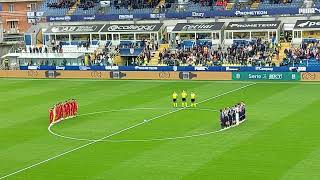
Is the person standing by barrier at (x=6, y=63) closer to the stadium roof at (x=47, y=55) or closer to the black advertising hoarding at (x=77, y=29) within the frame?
the stadium roof at (x=47, y=55)

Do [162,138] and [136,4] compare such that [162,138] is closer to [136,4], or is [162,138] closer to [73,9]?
[136,4]

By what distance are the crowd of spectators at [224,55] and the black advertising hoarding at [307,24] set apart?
335 cm

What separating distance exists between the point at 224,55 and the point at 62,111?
29902 millimetres

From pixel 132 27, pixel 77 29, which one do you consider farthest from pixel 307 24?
pixel 77 29

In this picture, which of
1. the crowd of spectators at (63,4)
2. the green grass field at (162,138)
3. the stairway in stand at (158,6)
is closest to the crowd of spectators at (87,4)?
the crowd of spectators at (63,4)

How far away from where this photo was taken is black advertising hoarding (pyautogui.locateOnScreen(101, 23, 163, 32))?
73.1 metres

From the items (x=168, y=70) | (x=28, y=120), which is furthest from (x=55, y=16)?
(x=28, y=120)

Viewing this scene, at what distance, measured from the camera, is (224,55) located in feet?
214

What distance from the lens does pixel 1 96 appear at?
2041 inches

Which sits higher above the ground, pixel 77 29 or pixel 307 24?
pixel 307 24

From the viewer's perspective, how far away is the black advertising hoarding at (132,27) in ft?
240

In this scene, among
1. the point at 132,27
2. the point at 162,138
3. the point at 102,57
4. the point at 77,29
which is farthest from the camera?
the point at 77,29

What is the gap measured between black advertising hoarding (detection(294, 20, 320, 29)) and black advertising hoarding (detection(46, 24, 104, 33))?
908 inches

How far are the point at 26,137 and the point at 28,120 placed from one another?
5.53 meters
